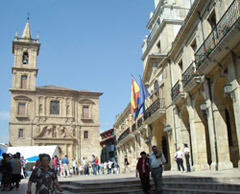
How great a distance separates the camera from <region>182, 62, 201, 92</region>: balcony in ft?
46.6

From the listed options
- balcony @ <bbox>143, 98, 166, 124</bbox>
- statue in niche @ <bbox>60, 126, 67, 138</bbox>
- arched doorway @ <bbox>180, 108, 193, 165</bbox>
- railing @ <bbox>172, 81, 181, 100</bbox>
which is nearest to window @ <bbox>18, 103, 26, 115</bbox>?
statue in niche @ <bbox>60, 126, 67, 138</bbox>

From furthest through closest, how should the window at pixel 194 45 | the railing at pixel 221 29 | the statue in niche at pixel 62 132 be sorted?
1. the statue in niche at pixel 62 132
2. the window at pixel 194 45
3. the railing at pixel 221 29

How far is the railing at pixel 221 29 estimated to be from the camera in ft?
34.5

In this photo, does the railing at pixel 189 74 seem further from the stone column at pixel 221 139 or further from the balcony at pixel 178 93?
the stone column at pixel 221 139

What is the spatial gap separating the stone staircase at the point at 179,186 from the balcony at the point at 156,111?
9640 mm

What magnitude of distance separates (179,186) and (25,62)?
39171mm

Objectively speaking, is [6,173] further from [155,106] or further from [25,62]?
[25,62]

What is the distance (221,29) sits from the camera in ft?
37.7

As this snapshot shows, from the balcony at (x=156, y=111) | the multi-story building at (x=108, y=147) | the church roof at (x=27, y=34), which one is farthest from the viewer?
the multi-story building at (x=108, y=147)

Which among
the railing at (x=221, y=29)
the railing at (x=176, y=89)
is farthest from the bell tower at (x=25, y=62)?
the railing at (x=221, y=29)

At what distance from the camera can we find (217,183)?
786 cm

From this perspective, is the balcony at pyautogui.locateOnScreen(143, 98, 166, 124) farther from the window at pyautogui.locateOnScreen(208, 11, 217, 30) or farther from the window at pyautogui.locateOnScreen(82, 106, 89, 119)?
the window at pyautogui.locateOnScreen(82, 106, 89, 119)

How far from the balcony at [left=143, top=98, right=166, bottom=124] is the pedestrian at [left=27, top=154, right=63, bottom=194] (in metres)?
15.0

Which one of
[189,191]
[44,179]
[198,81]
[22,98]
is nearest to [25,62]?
[22,98]
